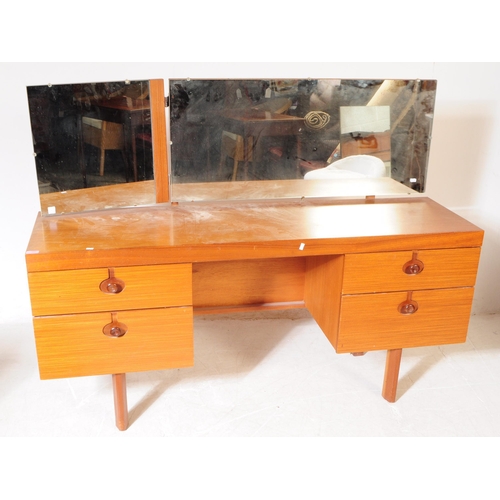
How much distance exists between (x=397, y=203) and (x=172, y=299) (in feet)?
2.73

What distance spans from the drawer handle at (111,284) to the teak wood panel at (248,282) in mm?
479

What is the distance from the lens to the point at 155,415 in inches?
71.2

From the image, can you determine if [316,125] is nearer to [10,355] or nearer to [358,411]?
[358,411]

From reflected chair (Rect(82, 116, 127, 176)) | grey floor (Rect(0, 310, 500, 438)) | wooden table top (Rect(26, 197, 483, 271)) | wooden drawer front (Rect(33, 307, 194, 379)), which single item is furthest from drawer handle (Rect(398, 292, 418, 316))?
reflected chair (Rect(82, 116, 127, 176))

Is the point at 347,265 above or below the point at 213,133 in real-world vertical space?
below

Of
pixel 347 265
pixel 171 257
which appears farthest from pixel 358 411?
pixel 171 257

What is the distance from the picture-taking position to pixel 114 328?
5.10 ft

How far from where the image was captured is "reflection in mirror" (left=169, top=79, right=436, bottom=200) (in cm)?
182

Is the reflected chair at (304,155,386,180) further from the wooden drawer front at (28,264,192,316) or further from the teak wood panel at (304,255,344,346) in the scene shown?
the wooden drawer front at (28,264,192,316)

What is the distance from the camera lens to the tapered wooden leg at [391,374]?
1835mm

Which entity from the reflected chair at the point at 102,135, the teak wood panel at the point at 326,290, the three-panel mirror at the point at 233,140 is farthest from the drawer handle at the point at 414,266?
the reflected chair at the point at 102,135

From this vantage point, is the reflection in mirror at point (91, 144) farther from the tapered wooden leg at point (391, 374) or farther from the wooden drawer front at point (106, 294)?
the tapered wooden leg at point (391, 374)

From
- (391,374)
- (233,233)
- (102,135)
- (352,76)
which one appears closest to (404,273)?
(391,374)

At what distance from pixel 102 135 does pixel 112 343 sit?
2.03 feet
